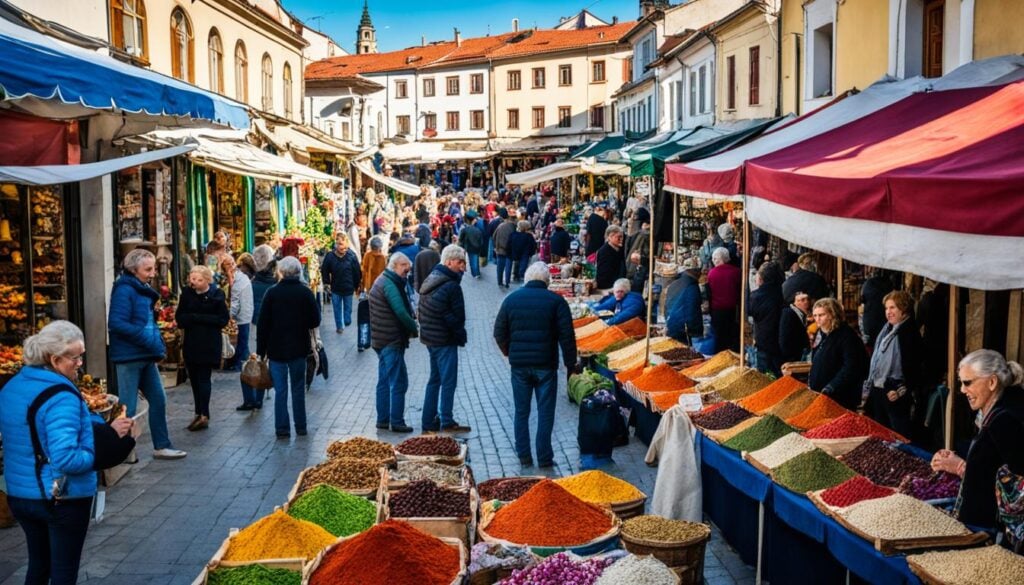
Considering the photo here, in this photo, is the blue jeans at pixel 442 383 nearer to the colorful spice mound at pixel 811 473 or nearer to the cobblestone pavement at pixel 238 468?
the cobblestone pavement at pixel 238 468

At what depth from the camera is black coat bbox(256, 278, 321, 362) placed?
36.1 feet

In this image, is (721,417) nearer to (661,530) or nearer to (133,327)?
(661,530)

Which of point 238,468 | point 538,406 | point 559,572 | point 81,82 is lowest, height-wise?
point 238,468

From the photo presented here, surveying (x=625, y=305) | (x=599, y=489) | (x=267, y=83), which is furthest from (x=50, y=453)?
(x=267, y=83)

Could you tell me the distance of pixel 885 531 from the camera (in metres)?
5.64

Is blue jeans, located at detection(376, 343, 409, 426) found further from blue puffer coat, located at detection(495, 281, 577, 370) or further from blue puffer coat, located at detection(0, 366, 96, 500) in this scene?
blue puffer coat, located at detection(0, 366, 96, 500)

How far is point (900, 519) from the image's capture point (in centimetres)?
573

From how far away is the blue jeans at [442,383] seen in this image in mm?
11312

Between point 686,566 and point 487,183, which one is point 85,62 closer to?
point 686,566

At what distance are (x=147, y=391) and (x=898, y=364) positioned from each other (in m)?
6.89

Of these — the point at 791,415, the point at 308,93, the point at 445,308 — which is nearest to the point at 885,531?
the point at 791,415

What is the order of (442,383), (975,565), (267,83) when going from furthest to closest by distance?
(267,83)
(442,383)
(975,565)

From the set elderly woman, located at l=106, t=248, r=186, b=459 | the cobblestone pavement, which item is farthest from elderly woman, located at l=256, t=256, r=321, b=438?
elderly woman, located at l=106, t=248, r=186, b=459

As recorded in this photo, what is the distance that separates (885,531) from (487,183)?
2333 inches
